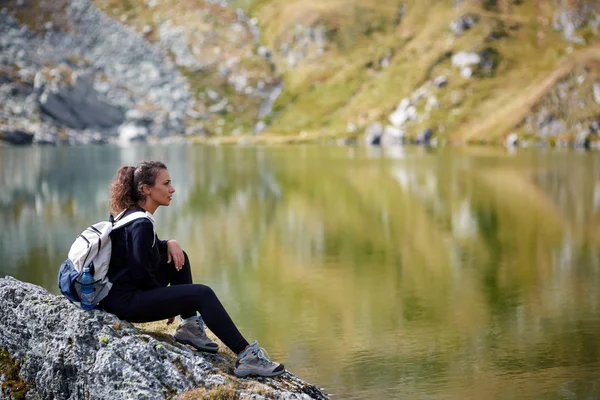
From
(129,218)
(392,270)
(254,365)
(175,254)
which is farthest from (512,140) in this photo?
(129,218)

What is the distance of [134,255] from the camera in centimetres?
1023

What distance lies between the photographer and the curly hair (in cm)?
1072

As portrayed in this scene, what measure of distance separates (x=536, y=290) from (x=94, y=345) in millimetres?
18925

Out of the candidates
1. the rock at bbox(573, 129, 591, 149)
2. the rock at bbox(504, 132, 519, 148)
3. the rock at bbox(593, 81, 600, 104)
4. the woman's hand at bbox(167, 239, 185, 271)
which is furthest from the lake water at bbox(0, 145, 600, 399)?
the rock at bbox(593, 81, 600, 104)

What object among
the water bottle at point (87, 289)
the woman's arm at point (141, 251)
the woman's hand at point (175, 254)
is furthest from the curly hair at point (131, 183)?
the water bottle at point (87, 289)

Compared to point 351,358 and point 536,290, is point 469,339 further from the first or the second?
point 536,290

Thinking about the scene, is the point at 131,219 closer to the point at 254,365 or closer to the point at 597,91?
the point at 254,365

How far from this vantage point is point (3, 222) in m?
42.7

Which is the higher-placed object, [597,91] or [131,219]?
[597,91]

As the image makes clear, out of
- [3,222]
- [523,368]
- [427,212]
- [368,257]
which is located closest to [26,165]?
[3,222]

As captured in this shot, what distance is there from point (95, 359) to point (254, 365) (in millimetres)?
2156

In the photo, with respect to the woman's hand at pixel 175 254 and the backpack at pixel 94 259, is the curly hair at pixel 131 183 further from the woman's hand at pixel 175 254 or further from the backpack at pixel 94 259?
the woman's hand at pixel 175 254

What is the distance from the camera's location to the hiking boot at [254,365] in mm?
10336

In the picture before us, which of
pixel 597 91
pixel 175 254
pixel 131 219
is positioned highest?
pixel 597 91
